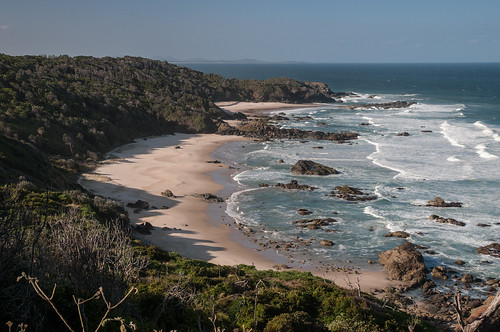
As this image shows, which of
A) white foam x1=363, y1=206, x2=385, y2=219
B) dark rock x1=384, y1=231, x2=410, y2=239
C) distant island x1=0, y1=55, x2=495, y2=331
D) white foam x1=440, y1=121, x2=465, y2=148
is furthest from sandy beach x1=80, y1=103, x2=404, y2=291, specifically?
white foam x1=440, y1=121, x2=465, y2=148

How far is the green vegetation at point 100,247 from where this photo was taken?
29.0ft

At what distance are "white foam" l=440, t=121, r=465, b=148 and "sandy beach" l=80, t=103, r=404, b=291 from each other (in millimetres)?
30735

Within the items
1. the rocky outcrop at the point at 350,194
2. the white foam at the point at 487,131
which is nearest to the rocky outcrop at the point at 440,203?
the rocky outcrop at the point at 350,194

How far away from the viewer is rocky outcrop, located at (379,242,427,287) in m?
22.6

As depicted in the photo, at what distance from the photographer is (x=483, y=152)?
49656mm

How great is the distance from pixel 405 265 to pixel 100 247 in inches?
708

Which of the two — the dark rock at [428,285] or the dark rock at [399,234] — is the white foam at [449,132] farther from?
the dark rock at [428,285]

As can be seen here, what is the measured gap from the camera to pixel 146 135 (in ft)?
204

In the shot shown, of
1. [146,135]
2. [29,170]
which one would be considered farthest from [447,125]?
[29,170]

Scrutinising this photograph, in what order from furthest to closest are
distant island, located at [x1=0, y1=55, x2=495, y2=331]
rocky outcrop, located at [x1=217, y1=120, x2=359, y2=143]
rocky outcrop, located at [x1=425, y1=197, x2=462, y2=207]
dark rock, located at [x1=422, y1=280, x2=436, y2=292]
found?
rocky outcrop, located at [x1=217, y1=120, x2=359, y2=143] → rocky outcrop, located at [x1=425, y1=197, x2=462, y2=207] → dark rock, located at [x1=422, y1=280, x2=436, y2=292] → distant island, located at [x1=0, y1=55, x2=495, y2=331]

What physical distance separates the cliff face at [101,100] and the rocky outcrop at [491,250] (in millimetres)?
36970

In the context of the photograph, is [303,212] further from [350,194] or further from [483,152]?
[483,152]

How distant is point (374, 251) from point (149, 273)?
1463cm

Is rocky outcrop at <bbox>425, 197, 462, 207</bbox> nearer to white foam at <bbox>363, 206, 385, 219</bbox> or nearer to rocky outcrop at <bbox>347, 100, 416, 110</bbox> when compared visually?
white foam at <bbox>363, 206, 385, 219</bbox>
